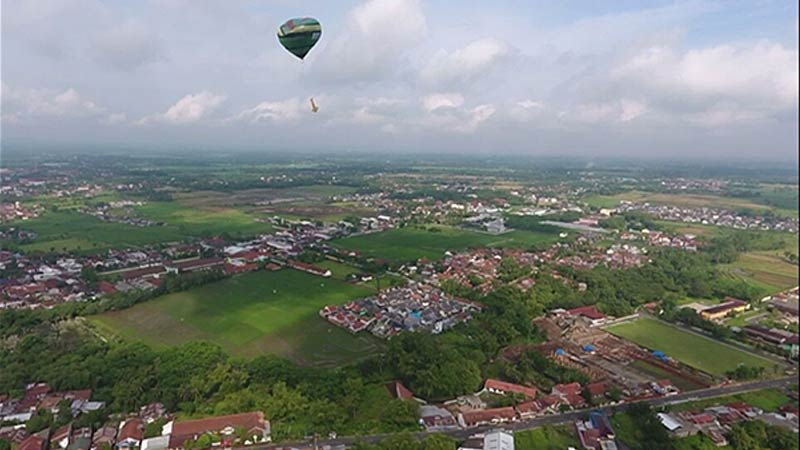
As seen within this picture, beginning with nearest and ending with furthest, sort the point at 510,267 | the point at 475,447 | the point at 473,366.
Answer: the point at 475,447
the point at 473,366
the point at 510,267

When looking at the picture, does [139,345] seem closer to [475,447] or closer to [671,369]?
[475,447]

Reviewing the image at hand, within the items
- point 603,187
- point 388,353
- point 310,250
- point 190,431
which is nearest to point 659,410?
point 388,353

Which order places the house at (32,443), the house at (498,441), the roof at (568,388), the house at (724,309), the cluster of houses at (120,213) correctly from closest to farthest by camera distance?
the house at (32,443), the house at (498,441), the roof at (568,388), the house at (724,309), the cluster of houses at (120,213)

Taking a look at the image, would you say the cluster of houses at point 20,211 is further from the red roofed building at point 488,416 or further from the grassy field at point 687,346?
the grassy field at point 687,346

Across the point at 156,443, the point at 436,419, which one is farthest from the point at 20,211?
the point at 436,419

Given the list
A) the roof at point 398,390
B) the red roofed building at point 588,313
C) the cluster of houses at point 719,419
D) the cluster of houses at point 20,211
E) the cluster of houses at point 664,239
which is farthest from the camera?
the cluster of houses at point 664,239

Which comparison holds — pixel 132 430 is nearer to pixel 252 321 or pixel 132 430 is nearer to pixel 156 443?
pixel 156 443

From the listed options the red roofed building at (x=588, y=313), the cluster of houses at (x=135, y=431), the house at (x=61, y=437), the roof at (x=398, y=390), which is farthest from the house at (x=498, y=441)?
the red roofed building at (x=588, y=313)
